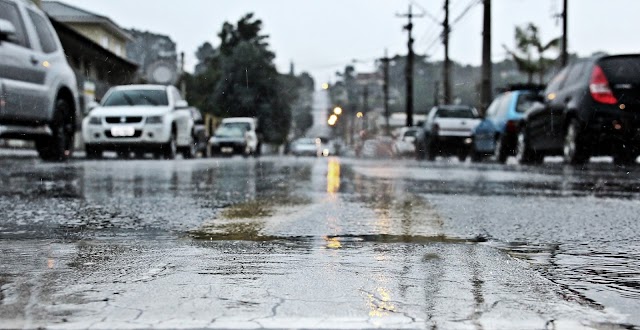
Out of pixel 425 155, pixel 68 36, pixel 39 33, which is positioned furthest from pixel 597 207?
pixel 68 36

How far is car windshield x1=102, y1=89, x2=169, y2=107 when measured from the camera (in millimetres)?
19438

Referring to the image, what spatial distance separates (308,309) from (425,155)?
24.4 meters

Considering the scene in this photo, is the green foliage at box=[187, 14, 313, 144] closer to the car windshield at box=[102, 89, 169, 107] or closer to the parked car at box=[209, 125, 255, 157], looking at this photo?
the parked car at box=[209, 125, 255, 157]

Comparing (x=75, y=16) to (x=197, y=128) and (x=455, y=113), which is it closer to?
(x=197, y=128)

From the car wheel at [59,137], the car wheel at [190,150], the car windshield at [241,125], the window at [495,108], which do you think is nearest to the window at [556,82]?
the window at [495,108]

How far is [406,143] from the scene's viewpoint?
33438 millimetres

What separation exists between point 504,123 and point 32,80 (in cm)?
1002

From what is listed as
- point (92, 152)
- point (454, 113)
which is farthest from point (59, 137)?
point (454, 113)

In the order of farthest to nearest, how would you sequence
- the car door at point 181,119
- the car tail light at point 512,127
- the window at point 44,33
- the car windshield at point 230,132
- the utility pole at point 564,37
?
1. the utility pole at point 564,37
2. the car windshield at point 230,132
3. the car door at point 181,119
4. the car tail light at point 512,127
5. the window at point 44,33

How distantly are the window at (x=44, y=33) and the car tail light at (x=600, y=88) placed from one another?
25.4ft

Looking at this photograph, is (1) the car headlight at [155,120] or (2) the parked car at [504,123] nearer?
(2) the parked car at [504,123]

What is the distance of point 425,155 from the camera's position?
26891mm

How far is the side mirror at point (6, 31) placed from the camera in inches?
402

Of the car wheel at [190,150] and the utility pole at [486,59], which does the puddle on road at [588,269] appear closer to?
the car wheel at [190,150]
